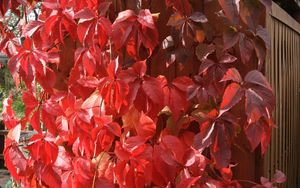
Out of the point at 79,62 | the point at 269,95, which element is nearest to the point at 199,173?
the point at 269,95

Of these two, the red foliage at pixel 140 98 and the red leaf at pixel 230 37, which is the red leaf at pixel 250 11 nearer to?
the red foliage at pixel 140 98

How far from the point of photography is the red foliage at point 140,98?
4.38ft

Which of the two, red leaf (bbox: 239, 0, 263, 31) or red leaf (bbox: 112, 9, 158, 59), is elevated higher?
red leaf (bbox: 239, 0, 263, 31)

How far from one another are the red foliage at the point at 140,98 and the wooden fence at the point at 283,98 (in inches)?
10.7

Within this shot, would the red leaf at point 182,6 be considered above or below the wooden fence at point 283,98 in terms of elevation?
above

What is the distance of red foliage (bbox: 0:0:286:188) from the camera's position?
4.38 feet

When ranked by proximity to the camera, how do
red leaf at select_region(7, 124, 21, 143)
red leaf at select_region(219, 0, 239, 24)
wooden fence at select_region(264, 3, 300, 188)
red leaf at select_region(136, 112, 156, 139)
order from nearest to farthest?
red leaf at select_region(219, 0, 239, 24) < red leaf at select_region(136, 112, 156, 139) < red leaf at select_region(7, 124, 21, 143) < wooden fence at select_region(264, 3, 300, 188)

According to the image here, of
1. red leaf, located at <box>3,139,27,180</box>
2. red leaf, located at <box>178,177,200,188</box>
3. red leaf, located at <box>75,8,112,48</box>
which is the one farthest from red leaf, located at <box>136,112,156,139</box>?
red leaf, located at <box>3,139,27,180</box>

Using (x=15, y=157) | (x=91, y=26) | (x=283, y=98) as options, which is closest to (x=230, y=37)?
(x=91, y=26)

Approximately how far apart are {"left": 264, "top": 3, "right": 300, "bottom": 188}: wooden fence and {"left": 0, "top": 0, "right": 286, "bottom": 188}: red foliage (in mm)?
271

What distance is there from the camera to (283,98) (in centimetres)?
246

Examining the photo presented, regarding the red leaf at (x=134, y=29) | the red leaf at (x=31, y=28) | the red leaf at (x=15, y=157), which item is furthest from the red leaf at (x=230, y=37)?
the red leaf at (x=15, y=157)

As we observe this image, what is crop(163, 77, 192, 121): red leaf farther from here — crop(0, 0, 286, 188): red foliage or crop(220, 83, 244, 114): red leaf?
crop(220, 83, 244, 114): red leaf

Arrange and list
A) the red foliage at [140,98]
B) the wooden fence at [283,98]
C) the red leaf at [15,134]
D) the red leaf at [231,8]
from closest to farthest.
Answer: the red leaf at [231,8]
the red foliage at [140,98]
the red leaf at [15,134]
the wooden fence at [283,98]
